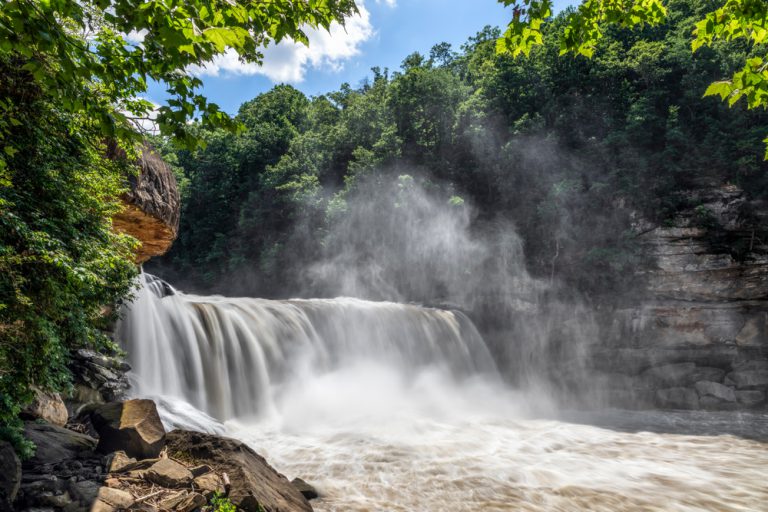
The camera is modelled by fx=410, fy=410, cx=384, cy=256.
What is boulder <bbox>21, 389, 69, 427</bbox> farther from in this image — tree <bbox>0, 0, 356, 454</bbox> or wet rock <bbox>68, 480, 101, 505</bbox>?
wet rock <bbox>68, 480, 101, 505</bbox>

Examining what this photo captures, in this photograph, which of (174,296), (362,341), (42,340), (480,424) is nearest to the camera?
(42,340)

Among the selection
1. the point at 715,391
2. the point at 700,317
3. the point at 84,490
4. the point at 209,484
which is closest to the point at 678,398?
the point at 715,391

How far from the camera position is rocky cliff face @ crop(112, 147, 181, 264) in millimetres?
7137

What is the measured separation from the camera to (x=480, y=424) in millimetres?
11445

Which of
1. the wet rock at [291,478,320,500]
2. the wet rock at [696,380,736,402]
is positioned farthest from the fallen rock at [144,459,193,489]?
the wet rock at [696,380,736,402]

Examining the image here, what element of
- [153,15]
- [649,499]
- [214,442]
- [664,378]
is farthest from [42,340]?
[664,378]

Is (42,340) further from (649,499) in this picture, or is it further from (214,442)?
(649,499)

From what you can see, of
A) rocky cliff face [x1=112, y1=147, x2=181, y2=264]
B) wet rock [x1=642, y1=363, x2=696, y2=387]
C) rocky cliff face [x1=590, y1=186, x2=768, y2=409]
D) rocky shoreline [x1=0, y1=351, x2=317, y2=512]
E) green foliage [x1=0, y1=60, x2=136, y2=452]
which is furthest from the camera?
wet rock [x1=642, y1=363, x2=696, y2=387]

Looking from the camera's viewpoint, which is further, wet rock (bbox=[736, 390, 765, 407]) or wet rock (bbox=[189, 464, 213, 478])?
wet rock (bbox=[736, 390, 765, 407])

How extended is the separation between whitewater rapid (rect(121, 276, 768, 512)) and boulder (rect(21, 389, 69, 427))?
6.86 ft

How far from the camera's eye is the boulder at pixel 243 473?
383cm

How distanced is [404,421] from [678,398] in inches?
400

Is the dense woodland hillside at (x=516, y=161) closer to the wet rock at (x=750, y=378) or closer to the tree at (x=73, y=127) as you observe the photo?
the wet rock at (x=750, y=378)

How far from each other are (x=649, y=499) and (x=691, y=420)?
8303mm
